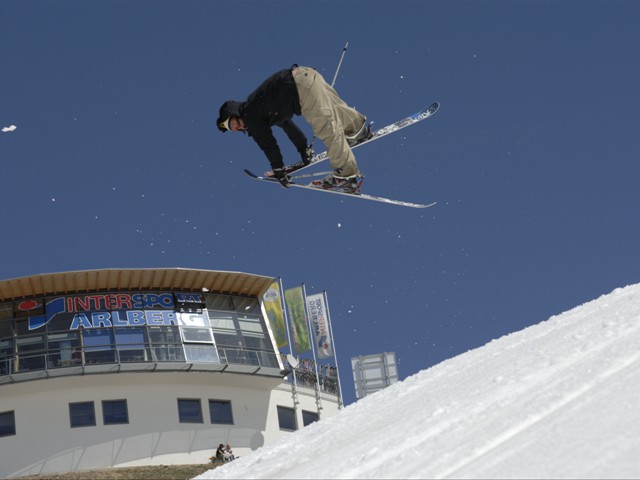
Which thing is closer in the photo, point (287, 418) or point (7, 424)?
point (7, 424)

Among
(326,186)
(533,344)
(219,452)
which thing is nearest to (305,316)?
(219,452)

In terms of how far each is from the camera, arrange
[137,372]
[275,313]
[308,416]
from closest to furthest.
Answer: [137,372] < [308,416] < [275,313]

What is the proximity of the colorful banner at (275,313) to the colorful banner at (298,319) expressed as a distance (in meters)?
0.48

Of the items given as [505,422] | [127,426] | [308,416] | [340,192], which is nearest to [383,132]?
[340,192]

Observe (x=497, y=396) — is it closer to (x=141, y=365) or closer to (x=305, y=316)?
(x=141, y=365)

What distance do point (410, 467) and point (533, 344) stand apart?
11.6 ft

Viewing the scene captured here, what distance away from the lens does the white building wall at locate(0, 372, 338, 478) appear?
36.0 metres

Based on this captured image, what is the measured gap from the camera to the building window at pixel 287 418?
132 feet

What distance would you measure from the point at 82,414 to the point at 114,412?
99cm

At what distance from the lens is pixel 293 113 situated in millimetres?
14562

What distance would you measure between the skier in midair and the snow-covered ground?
13.2 ft

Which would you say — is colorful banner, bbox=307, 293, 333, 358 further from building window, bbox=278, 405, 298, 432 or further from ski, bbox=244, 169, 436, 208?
ski, bbox=244, 169, 436, 208

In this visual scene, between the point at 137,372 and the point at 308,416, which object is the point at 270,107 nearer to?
the point at 137,372

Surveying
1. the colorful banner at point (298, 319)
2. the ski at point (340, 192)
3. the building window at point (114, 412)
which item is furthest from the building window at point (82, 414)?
the ski at point (340, 192)
